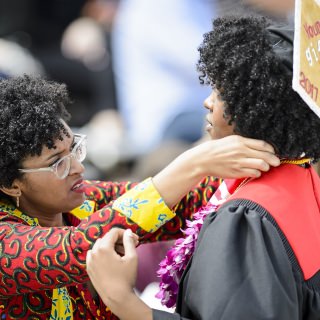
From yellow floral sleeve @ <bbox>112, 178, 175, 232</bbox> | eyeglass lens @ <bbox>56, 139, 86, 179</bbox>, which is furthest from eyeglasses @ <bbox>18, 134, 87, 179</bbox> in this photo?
yellow floral sleeve @ <bbox>112, 178, 175, 232</bbox>

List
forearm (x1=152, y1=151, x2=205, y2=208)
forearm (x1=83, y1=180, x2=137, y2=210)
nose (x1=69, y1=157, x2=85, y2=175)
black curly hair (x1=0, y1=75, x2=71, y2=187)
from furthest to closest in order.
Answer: forearm (x1=83, y1=180, x2=137, y2=210) < nose (x1=69, y1=157, x2=85, y2=175) < black curly hair (x1=0, y1=75, x2=71, y2=187) < forearm (x1=152, y1=151, x2=205, y2=208)

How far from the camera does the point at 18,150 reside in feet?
7.11

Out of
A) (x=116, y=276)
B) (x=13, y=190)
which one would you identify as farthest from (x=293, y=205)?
(x=13, y=190)

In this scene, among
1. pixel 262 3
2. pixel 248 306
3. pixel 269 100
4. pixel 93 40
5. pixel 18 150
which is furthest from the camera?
pixel 93 40

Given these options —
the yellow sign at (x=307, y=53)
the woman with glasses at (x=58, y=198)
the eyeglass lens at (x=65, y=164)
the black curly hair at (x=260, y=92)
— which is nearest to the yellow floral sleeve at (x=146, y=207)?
the woman with glasses at (x=58, y=198)

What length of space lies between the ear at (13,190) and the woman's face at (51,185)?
0.5 inches

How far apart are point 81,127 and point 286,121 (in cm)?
309

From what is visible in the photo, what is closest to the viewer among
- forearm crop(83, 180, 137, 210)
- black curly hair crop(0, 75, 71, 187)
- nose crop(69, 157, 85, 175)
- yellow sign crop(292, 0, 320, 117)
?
yellow sign crop(292, 0, 320, 117)

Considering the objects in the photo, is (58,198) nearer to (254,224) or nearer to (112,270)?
(112,270)

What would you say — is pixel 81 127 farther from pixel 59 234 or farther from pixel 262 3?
pixel 59 234

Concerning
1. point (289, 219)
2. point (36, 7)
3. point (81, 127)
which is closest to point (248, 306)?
point (289, 219)

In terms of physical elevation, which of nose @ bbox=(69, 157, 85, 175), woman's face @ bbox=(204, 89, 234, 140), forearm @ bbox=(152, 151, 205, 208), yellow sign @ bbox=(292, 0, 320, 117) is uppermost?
yellow sign @ bbox=(292, 0, 320, 117)

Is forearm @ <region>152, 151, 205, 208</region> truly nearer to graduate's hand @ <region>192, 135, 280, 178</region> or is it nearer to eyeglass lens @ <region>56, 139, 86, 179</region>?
graduate's hand @ <region>192, 135, 280, 178</region>

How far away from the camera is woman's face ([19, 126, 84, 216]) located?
222 cm
